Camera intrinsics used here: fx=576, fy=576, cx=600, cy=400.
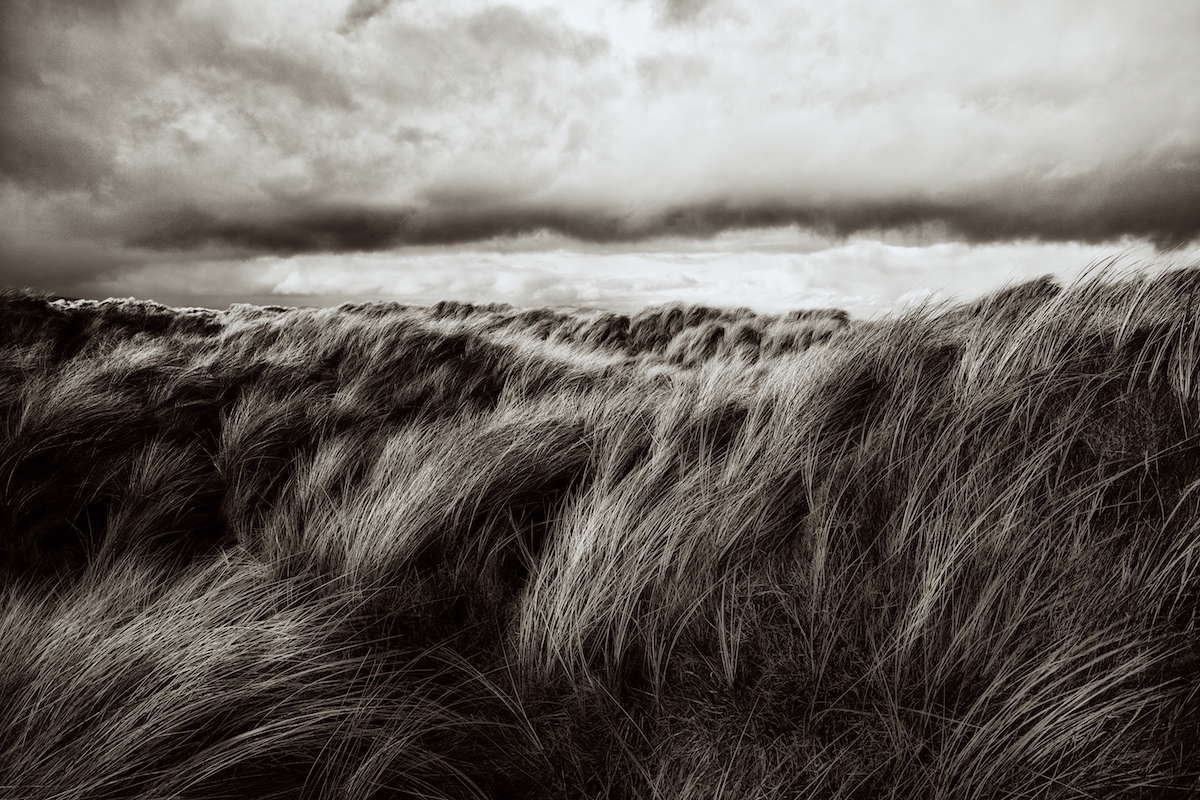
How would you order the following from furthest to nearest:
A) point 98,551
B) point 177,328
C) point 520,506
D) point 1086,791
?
point 177,328, point 520,506, point 98,551, point 1086,791

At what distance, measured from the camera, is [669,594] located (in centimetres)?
162

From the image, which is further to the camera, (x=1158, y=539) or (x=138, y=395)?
(x=138, y=395)

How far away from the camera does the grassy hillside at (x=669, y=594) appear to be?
112 cm

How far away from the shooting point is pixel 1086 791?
994mm

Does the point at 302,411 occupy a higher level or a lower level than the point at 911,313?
lower

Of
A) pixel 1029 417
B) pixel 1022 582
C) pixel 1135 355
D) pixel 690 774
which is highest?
pixel 1135 355

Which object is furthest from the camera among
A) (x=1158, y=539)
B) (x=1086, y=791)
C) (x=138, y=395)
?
(x=138, y=395)

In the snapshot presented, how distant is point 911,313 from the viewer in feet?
11.7

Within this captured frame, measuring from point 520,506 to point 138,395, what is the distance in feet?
10.4

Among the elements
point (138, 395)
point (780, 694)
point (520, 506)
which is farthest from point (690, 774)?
point (138, 395)

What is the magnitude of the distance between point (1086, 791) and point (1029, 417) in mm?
1424

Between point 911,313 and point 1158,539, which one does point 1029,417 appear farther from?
point 911,313

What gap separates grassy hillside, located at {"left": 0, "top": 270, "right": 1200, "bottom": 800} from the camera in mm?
1121

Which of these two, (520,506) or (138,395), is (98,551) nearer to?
(520,506)
